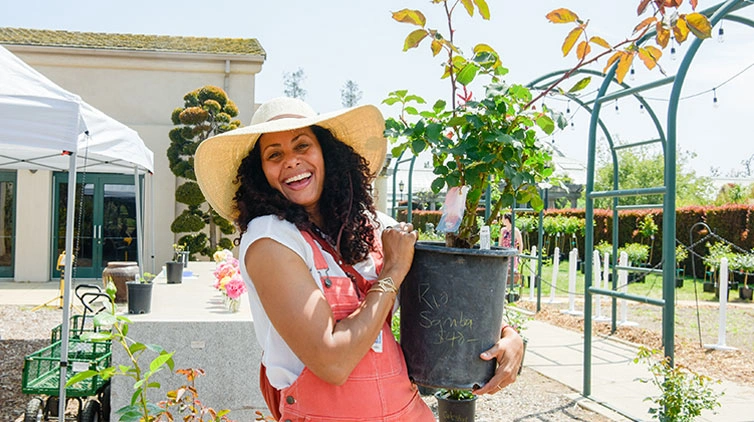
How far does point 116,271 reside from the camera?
993 cm

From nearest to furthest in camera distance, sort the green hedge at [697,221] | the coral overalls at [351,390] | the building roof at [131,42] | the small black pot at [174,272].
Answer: the coral overalls at [351,390]
the small black pot at [174,272]
the building roof at [131,42]
the green hedge at [697,221]

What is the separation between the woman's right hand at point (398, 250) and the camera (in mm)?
1399

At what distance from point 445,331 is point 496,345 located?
0.45 feet

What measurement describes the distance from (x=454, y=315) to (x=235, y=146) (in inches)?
27.5

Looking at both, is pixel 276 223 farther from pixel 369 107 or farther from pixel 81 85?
pixel 81 85


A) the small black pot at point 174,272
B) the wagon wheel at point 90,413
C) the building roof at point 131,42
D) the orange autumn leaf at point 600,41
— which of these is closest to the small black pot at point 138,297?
the wagon wheel at point 90,413

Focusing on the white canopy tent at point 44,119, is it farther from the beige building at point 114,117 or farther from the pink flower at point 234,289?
the beige building at point 114,117

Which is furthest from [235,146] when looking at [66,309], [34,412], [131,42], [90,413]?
[131,42]

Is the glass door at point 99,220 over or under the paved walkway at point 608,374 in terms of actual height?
over

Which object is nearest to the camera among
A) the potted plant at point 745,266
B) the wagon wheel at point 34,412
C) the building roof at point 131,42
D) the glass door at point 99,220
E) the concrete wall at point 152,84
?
the wagon wheel at point 34,412

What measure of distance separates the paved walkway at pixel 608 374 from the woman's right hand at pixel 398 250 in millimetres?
3283

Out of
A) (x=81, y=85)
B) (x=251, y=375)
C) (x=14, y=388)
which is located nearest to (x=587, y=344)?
(x=251, y=375)

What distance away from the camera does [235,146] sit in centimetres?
162

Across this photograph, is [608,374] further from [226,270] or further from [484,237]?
[484,237]
